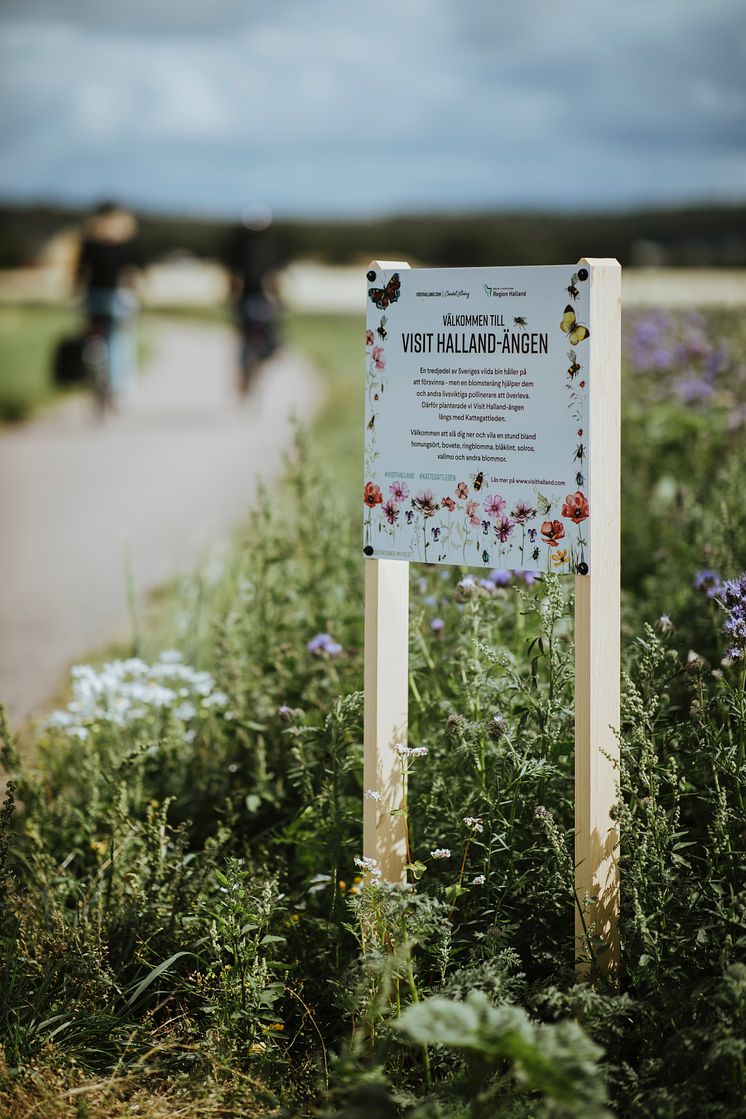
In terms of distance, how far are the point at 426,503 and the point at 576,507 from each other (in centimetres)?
37

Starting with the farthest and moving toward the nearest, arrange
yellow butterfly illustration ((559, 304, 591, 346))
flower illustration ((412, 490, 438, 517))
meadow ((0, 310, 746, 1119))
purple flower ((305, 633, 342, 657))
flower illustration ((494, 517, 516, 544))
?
1. purple flower ((305, 633, 342, 657))
2. flower illustration ((412, 490, 438, 517))
3. flower illustration ((494, 517, 516, 544))
4. yellow butterfly illustration ((559, 304, 591, 346))
5. meadow ((0, 310, 746, 1119))

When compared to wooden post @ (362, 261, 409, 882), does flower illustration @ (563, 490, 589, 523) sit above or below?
above

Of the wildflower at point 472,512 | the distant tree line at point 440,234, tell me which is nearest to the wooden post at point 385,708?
the wildflower at point 472,512

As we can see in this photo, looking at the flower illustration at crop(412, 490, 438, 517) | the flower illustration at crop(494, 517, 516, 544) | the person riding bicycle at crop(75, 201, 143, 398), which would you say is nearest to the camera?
the flower illustration at crop(494, 517, 516, 544)

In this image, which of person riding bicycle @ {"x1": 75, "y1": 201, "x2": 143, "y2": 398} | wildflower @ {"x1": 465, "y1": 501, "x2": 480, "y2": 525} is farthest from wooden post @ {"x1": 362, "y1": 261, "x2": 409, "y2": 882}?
person riding bicycle @ {"x1": 75, "y1": 201, "x2": 143, "y2": 398}

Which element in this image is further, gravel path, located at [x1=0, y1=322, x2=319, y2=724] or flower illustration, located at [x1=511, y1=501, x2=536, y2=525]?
gravel path, located at [x1=0, y1=322, x2=319, y2=724]

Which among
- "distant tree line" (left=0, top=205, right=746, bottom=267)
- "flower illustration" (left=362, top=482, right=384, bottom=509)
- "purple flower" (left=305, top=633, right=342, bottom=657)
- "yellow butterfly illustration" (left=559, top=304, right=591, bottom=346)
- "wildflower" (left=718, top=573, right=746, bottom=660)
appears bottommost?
"purple flower" (left=305, top=633, right=342, bottom=657)

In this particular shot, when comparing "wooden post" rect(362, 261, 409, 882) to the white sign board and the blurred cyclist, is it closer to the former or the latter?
the white sign board

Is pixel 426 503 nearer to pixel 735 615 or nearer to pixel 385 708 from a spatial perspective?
pixel 385 708

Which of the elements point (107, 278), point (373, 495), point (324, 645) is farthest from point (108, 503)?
point (373, 495)

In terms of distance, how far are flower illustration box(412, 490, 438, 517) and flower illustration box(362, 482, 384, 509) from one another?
9 cm

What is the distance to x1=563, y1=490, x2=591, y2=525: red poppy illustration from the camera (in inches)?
99.7

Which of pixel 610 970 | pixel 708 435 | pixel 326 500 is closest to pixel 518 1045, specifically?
pixel 610 970

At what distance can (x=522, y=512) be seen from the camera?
103 inches
